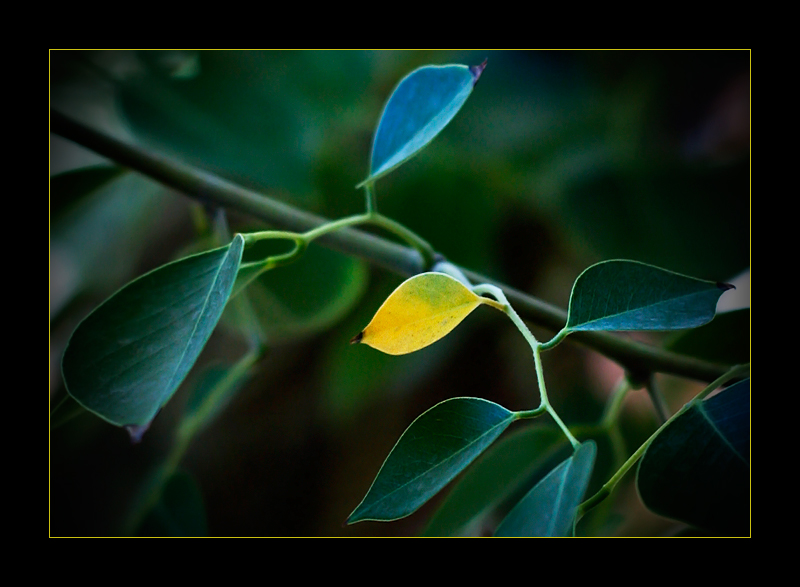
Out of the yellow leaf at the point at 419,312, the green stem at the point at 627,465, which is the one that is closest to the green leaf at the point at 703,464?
the green stem at the point at 627,465

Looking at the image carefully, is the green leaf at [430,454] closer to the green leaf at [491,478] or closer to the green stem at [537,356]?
the green stem at [537,356]

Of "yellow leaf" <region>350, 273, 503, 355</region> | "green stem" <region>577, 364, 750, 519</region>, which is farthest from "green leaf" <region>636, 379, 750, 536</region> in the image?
"yellow leaf" <region>350, 273, 503, 355</region>

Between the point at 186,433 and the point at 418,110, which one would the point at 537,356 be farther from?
the point at 186,433

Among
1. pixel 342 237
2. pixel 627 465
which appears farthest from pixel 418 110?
pixel 627 465
